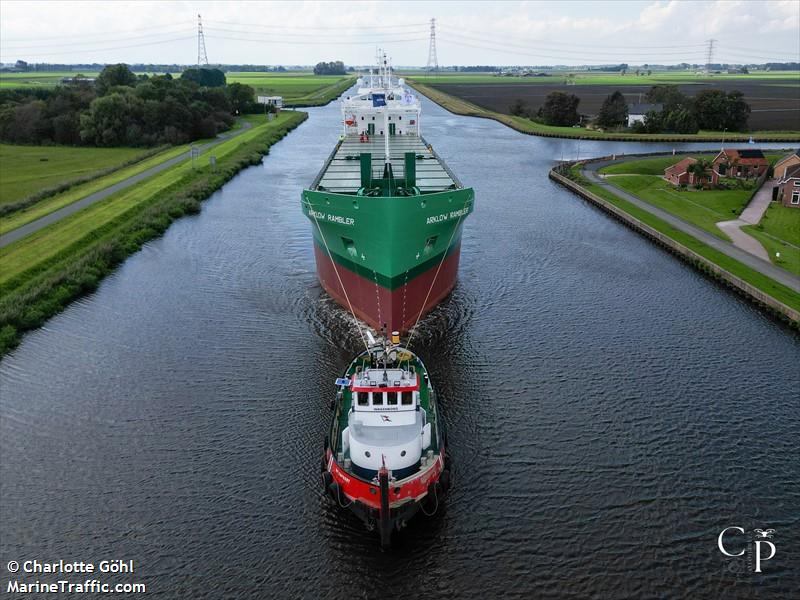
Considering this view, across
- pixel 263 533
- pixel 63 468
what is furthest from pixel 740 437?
pixel 63 468

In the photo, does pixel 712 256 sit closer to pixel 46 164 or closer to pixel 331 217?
Result: pixel 331 217

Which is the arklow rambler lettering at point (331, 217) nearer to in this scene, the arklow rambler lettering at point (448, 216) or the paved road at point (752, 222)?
the arklow rambler lettering at point (448, 216)

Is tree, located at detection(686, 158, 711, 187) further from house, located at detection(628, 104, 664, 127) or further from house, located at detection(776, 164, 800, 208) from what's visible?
house, located at detection(628, 104, 664, 127)

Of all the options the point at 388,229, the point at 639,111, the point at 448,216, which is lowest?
the point at 448,216

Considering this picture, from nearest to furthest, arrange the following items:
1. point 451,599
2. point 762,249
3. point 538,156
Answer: point 451,599 < point 762,249 < point 538,156

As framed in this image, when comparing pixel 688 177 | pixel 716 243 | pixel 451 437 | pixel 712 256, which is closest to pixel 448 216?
pixel 451 437

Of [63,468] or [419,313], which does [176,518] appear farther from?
[419,313]

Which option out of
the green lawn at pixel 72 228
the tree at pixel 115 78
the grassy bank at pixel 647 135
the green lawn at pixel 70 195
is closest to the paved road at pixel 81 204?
the green lawn at pixel 70 195

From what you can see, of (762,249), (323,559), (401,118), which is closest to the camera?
(323,559)
